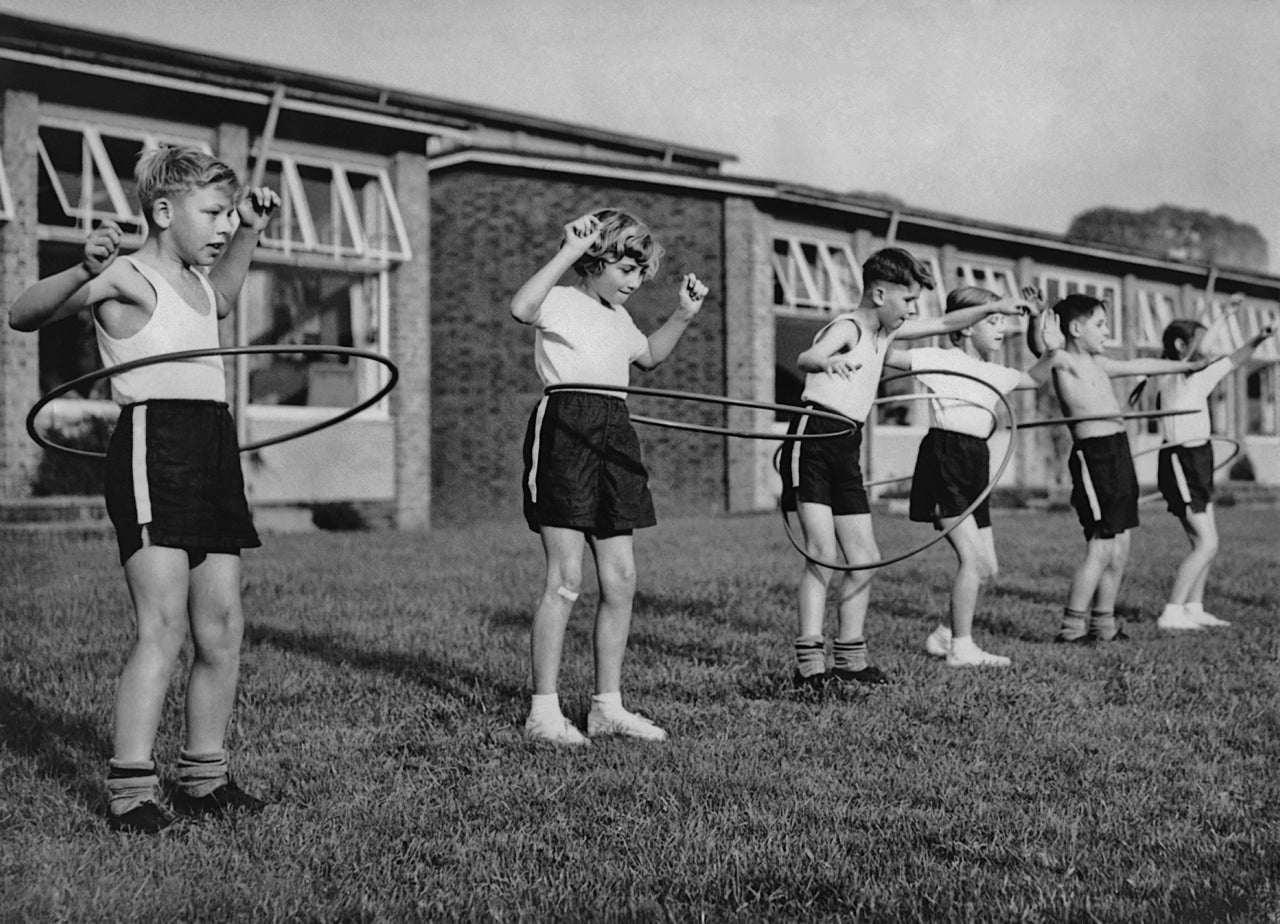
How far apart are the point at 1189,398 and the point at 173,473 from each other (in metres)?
7.76

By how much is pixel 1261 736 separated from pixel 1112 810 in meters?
1.53

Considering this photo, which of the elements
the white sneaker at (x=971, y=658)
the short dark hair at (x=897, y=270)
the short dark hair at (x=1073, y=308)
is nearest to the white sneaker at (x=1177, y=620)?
the short dark hair at (x=1073, y=308)

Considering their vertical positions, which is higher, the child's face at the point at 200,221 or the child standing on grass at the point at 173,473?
the child's face at the point at 200,221

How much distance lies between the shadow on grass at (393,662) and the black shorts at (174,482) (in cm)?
202

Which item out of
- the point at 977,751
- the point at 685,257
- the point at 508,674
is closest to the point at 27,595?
the point at 508,674

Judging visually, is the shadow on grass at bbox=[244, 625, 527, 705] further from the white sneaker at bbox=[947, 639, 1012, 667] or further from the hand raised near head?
the hand raised near head

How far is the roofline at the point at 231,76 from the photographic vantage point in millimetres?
18156

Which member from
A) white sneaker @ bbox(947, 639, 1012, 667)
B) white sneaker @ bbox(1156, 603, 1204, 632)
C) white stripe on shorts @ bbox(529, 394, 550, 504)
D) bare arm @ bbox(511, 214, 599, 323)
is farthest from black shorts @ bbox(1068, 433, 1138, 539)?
bare arm @ bbox(511, 214, 599, 323)

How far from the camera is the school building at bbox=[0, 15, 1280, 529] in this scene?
18.5m

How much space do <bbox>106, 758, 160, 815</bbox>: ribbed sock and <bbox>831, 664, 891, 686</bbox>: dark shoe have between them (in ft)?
11.1

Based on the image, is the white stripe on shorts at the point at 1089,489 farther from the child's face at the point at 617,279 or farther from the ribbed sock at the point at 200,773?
the ribbed sock at the point at 200,773

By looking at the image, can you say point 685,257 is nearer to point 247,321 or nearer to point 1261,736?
point 247,321

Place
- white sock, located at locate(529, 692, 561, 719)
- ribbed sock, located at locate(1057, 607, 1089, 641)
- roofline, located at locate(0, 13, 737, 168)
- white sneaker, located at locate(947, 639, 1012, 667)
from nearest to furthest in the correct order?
white sock, located at locate(529, 692, 561, 719) → white sneaker, located at locate(947, 639, 1012, 667) → ribbed sock, located at locate(1057, 607, 1089, 641) → roofline, located at locate(0, 13, 737, 168)

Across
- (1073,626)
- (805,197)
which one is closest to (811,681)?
(1073,626)
